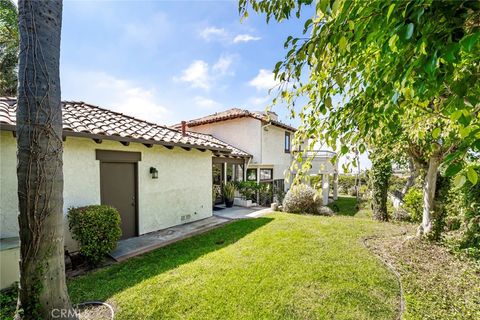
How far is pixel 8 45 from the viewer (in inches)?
575

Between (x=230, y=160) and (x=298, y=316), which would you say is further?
(x=230, y=160)

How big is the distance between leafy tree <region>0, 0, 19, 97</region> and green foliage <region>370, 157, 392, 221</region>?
22.8 metres

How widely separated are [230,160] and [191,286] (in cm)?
1073

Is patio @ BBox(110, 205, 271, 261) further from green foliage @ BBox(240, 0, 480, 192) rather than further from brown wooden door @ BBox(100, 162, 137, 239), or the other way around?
green foliage @ BBox(240, 0, 480, 192)

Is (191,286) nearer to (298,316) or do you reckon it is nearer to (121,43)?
(298,316)

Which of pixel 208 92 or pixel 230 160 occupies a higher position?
pixel 208 92

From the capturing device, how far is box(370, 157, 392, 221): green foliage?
11877 mm

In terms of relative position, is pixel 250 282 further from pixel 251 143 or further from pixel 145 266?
pixel 251 143

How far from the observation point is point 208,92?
45.3 feet

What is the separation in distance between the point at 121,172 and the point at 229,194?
7985 mm

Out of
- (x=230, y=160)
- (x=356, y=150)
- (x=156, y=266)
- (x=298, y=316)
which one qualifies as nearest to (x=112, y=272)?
(x=156, y=266)

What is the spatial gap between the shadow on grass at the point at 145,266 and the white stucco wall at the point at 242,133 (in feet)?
27.2

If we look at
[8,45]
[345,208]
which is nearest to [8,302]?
[8,45]

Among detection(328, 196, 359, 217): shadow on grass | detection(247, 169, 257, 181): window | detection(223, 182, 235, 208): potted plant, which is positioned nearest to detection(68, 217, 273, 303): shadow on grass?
detection(223, 182, 235, 208): potted plant
